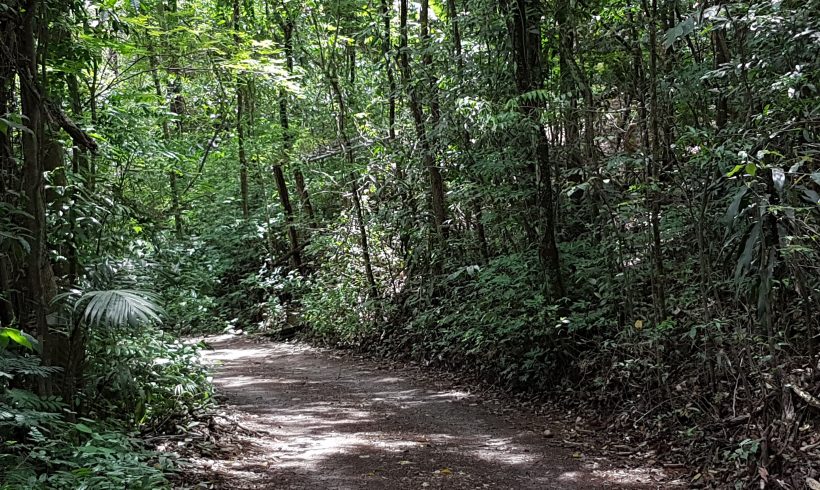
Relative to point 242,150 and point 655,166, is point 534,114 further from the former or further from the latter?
point 242,150

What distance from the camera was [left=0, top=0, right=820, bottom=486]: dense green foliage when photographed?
507cm

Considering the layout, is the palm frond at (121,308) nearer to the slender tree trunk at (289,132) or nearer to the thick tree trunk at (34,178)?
the thick tree trunk at (34,178)

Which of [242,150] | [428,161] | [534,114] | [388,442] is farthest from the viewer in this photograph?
[242,150]

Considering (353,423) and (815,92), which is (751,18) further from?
(353,423)

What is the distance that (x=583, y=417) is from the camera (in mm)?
7371

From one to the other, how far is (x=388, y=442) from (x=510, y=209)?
420cm

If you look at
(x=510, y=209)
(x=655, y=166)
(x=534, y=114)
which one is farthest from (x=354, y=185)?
(x=655, y=166)

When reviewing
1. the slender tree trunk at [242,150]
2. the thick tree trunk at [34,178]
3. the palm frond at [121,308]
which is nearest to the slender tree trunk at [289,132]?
the slender tree trunk at [242,150]

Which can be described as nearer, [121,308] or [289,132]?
[121,308]

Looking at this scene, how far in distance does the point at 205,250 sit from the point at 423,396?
14.4 meters

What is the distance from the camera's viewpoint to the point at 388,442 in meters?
6.77

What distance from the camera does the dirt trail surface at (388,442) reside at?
5.56 metres

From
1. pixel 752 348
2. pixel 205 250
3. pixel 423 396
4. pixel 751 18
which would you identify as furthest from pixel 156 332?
pixel 205 250

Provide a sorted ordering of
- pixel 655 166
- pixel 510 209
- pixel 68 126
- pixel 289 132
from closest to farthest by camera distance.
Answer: pixel 68 126
pixel 655 166
pixel 510 209
pixel 289 132
